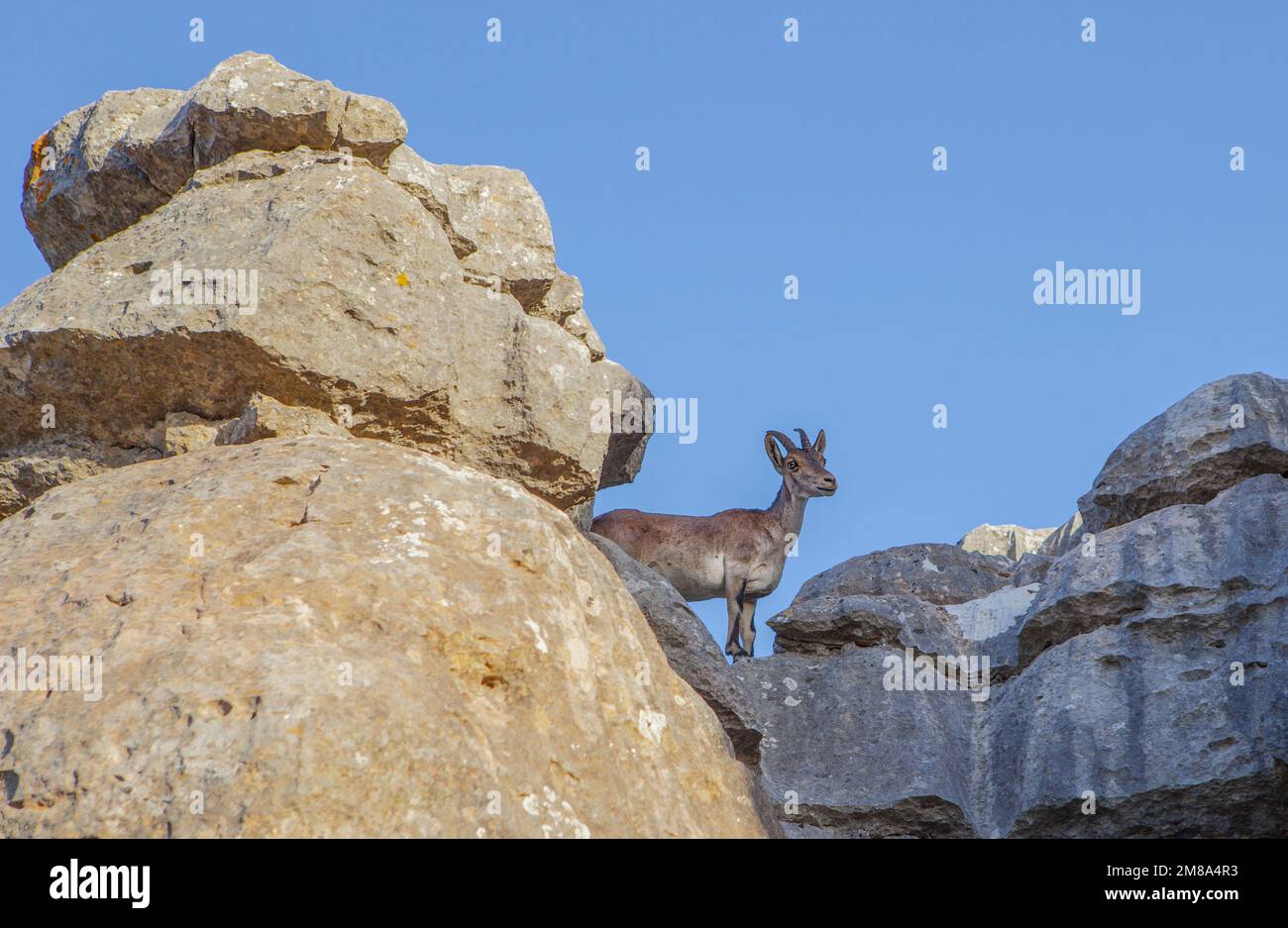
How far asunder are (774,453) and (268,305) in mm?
14635

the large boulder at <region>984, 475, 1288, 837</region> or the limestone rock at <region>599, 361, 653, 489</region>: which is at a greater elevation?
the limestone rock at <region>599, 361, 653, 489</region>

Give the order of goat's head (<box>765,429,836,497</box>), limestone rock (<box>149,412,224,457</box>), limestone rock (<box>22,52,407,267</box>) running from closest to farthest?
limestone rock (<box>149,412,224,457</box>)
limestone rock (<box>22,52,407,267</box>)
goat's head (<box>765,429,836,497</box>)

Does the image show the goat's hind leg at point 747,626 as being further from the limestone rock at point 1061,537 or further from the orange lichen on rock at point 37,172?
the orange lichen on rock at point 37,172

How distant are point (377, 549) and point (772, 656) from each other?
7.94 meters

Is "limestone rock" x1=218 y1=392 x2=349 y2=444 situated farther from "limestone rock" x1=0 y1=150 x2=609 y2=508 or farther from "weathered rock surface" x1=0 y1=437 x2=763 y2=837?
"weathered rock surface" x1=0 y1=437 x2=763 y2=837

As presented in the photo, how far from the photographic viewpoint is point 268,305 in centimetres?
908

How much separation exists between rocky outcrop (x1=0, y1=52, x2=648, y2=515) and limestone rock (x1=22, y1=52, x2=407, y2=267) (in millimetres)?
15

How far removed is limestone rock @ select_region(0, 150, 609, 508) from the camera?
A: 29.9ft

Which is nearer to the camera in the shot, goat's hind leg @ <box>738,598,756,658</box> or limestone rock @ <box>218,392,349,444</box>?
limestone rock @ <box>218,392,349,444</box>

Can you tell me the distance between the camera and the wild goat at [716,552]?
20.8m

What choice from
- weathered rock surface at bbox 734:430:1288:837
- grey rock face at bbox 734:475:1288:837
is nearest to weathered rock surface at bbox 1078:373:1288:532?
weathered rock surface at bbox 734:430:1288:837

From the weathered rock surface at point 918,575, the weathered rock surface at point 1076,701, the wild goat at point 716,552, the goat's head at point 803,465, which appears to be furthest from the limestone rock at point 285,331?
the goat's head at point 803,465

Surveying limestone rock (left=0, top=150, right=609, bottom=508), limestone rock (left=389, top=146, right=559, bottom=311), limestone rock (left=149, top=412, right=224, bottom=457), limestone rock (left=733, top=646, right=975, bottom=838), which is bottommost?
limestone rock (left=733, top=646, right=975, bottom=838)
